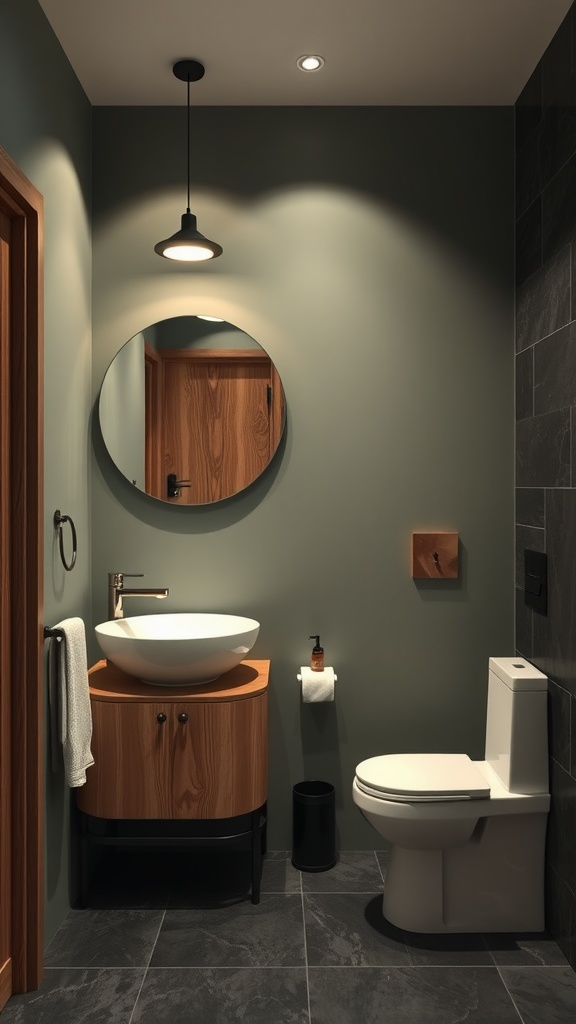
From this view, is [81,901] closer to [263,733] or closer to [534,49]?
[263,733]

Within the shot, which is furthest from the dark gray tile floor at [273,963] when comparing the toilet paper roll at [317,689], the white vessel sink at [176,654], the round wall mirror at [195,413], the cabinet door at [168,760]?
the round wall mirror at [195,413]

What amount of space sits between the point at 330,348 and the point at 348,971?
1978 mm

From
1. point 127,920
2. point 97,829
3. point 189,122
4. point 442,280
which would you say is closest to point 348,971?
point 127,920

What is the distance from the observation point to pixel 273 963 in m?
2.25

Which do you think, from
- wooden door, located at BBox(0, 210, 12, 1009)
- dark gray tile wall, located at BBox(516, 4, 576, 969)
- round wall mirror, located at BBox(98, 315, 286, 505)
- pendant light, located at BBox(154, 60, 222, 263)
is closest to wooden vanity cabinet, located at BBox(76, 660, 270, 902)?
wooden door, located at BBox(0, 210, 12, 1009)

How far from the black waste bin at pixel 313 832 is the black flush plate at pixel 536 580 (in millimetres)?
972

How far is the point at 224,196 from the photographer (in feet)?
9.49

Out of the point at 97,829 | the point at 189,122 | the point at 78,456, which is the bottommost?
the point at 97,829

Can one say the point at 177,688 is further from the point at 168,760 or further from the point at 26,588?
the point at 26,588

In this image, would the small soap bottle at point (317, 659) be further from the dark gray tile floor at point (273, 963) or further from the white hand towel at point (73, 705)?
the white hand towel at point (73, 705)

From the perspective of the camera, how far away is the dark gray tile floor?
6.73 ft

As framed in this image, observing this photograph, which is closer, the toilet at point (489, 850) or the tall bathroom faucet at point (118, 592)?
the toilet at point (489, 850)

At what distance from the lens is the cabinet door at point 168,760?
8.15ft

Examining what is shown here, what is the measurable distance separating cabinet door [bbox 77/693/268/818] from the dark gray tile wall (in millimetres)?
970
